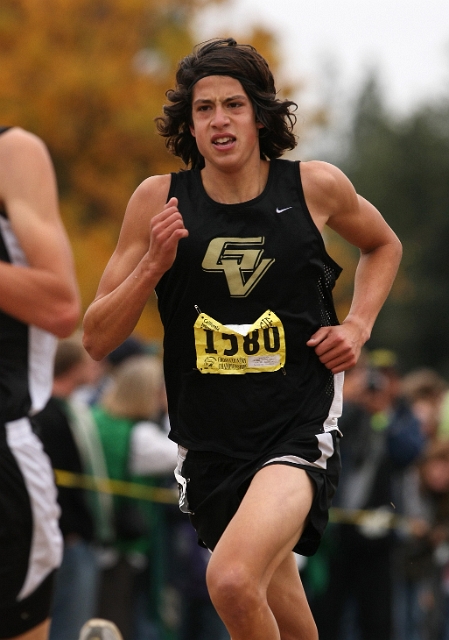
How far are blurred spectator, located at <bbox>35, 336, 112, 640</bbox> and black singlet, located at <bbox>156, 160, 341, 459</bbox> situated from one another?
2.74m

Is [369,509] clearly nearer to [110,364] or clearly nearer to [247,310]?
[110,364]

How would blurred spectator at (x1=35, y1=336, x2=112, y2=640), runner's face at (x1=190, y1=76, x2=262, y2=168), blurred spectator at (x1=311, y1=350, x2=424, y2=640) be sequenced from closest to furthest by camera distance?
runner's face at (x1=190, y1=76, x2=262, y2=168)
blurred spectator at (x1=35, y1=336, x2=112, y2=640)
blurred spectator at (x1=311, y1=350, x2=424, y2=640)

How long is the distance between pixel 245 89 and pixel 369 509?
17.1ft

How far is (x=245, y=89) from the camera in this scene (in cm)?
435

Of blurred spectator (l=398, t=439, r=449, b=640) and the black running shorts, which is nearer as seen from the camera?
the black running shorts

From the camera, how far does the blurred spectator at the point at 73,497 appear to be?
6.95 metres

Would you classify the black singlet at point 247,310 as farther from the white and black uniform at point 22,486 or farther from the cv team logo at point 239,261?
the white and black uniform at point 22,486

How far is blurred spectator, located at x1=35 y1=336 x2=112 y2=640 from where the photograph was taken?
6.95 metres

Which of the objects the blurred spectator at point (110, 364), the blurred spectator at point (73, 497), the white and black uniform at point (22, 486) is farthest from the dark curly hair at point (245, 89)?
the blurred spectator at point (110, 364)

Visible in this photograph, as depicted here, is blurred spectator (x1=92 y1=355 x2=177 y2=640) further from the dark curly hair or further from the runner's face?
the runner's face

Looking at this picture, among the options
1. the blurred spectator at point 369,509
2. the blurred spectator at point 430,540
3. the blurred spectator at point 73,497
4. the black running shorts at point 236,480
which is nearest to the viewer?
the black running shorts at point 236,480

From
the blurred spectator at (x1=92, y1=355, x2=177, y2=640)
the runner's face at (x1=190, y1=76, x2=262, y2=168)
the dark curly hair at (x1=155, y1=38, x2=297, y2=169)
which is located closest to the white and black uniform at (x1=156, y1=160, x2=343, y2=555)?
the runner's face at (x1=190, y1=76, x2=262, y2=168)

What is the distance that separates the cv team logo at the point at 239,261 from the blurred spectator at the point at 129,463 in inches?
131

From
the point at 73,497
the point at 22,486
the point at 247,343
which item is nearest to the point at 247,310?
the point at 247,343
